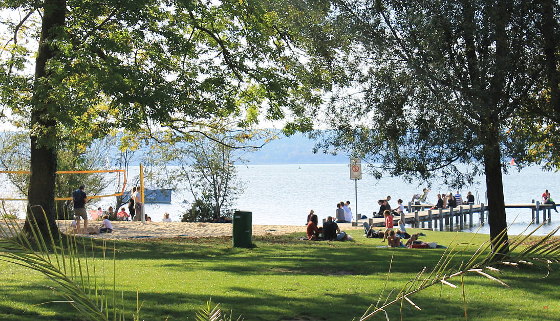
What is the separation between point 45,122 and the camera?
18.6 meters

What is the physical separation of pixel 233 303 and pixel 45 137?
31.6 ft

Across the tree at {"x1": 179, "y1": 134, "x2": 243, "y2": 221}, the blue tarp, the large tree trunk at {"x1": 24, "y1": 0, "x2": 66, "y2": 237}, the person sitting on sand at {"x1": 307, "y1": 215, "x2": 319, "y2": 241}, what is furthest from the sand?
the blue tarp

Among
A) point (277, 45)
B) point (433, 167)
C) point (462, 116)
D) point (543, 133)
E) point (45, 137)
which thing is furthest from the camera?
point (277, 45)

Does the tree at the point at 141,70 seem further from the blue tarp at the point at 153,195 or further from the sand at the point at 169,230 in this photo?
the blue tarp at the point at 153,195

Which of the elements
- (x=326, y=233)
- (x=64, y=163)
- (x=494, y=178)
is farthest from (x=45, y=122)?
(x=64, y=163)

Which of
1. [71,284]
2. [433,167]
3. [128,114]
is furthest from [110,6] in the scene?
[71,284]

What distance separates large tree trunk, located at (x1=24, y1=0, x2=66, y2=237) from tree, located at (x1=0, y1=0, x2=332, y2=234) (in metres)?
0.03

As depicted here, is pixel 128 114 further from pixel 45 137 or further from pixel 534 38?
pixel 534 38

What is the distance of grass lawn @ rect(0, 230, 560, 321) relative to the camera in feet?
32.2

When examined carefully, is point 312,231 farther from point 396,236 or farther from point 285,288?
point 285,288

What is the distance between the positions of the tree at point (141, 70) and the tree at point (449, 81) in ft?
5.39

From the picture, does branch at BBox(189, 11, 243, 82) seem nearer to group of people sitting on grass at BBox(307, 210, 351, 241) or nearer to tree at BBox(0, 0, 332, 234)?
tree at BBox(0, 0, 332, 234)

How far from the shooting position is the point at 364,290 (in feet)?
39.2

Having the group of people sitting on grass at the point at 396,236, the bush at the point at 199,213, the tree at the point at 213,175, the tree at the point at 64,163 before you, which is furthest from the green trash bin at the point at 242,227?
the tree at the point at 213,175
